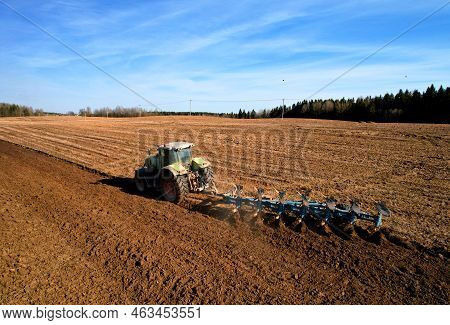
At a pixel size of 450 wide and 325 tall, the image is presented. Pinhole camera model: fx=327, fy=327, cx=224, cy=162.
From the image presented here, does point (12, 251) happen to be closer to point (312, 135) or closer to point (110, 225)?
point (110, 225)

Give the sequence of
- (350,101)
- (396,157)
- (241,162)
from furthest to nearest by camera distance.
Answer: (350,101) < (396,157) < (241,162)

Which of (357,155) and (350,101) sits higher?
(350,101)

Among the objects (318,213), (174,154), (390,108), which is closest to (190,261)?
(318,213)

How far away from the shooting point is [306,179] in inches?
564

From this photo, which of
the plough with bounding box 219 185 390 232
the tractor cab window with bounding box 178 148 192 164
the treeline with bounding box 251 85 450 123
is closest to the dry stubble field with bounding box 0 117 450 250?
the plough with bounding box 219 185 390 232

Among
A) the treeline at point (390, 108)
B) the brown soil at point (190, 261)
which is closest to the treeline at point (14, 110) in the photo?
the treeline at point (390, 108)

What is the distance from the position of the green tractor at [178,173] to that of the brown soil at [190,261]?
24.6 inches

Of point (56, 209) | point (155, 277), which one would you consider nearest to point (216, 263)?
point (155, 277)

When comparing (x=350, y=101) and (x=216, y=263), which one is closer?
(x=216, y=263)

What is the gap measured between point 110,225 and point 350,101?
2524 inches

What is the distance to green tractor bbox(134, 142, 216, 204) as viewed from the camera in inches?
417

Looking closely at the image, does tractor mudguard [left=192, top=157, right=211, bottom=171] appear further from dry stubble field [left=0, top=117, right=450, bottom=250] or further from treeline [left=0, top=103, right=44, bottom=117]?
treeline [left=0, top=103, right=44, bottom=117]

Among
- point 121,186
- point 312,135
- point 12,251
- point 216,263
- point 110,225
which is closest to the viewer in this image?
point 216,263

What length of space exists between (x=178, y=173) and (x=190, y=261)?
3.92 meters
